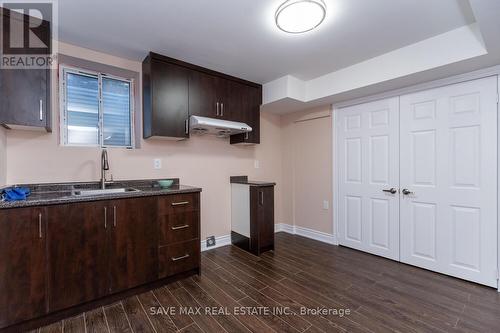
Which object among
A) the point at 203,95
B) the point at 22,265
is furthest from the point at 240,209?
the point at 22,265

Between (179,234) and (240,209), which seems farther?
(240,209)

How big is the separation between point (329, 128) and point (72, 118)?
3320 mm

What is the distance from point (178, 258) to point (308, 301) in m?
1.32

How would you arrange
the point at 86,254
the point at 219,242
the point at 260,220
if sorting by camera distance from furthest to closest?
the point at 219,242 < the point at 260,220 < the point at 86,254

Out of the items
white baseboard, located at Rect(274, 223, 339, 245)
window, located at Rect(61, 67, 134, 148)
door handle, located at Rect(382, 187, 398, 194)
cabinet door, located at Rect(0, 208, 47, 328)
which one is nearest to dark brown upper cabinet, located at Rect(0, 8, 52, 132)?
window, located at Rect(61, 67, 134, 148)

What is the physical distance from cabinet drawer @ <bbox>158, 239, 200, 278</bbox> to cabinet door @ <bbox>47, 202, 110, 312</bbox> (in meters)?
0.48

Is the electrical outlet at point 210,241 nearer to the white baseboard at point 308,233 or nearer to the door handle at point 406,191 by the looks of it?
the white baseboard at point 308,233

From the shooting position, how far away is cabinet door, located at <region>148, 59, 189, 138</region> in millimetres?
2535

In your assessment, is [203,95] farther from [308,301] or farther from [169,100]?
[308,301]

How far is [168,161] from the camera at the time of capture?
9.64 ft

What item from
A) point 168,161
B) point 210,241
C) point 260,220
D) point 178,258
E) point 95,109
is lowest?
point 210,241

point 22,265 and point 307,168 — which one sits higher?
point 307,168

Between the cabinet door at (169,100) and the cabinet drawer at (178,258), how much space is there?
1.25 metres

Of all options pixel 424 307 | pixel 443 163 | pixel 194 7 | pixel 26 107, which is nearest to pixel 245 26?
pixel 194 7
